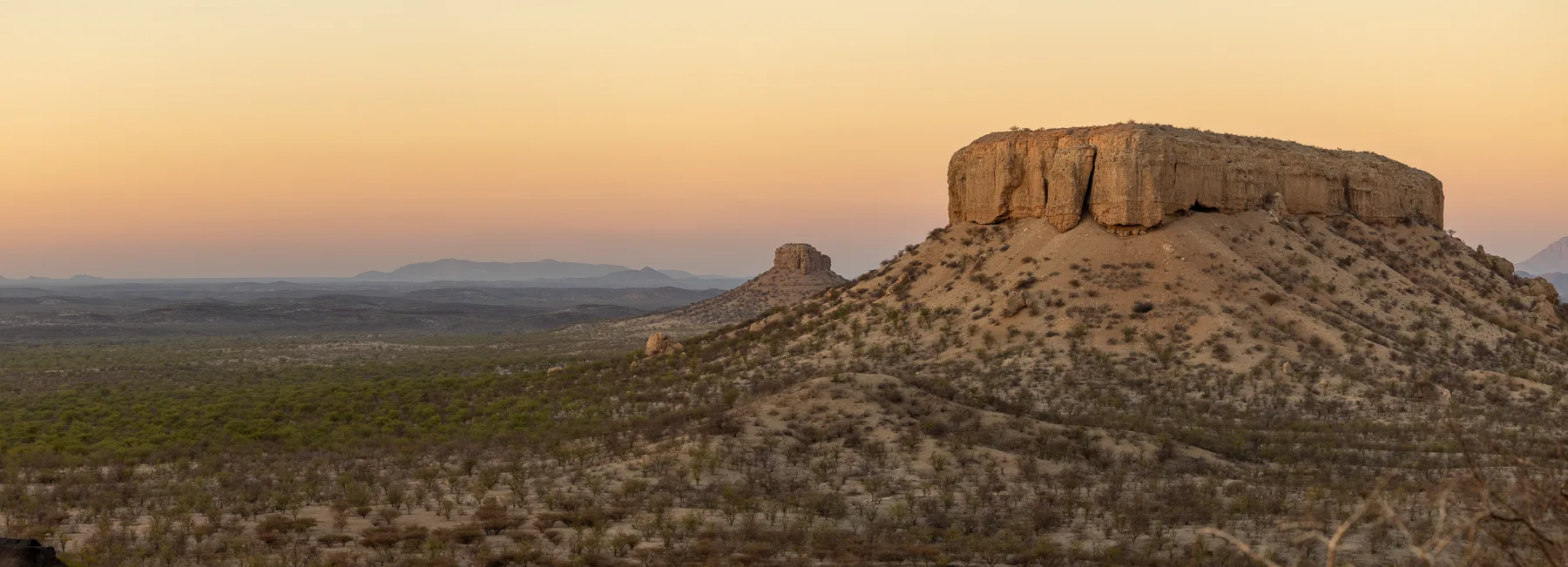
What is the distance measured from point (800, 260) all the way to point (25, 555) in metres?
88.9

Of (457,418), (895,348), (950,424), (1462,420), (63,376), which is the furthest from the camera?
(63,376)

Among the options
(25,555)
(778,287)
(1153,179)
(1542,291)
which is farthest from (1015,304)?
(778,287)

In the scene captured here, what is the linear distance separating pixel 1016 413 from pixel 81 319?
10843 cm

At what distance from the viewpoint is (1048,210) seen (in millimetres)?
38750

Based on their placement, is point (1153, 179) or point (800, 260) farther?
point (800, 260)

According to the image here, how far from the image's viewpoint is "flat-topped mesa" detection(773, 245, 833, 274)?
311 ft

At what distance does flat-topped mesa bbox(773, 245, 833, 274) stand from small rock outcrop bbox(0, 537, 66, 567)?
87.2 metres

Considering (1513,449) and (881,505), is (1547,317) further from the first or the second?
(881,505)

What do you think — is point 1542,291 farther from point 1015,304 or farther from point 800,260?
point 800,260

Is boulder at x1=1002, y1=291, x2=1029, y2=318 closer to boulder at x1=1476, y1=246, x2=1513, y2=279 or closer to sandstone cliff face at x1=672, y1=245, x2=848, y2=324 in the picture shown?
boulder at x1=1476, y1=246, x2=1513, y2=279

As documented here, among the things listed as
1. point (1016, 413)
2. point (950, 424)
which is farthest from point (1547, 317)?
point (950, 424)

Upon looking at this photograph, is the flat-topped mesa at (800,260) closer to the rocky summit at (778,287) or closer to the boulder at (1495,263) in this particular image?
the rocky summit at (778,287)

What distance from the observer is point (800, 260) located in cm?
9538

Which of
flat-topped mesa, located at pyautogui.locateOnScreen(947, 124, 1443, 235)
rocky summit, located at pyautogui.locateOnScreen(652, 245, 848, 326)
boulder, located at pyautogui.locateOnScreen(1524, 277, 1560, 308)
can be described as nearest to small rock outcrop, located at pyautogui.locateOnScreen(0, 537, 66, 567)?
flat-topped mesa, located at pyautogui.locateOnScreen(947, 124, 1443, 235)
